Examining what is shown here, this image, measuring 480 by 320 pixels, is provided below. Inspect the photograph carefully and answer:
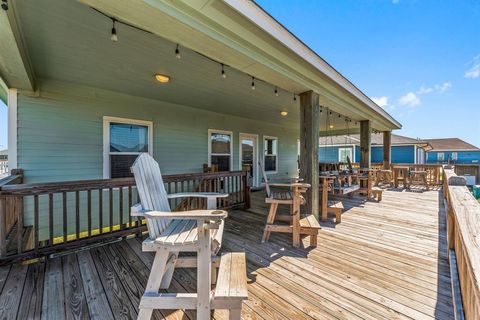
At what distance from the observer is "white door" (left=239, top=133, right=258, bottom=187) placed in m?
6.97

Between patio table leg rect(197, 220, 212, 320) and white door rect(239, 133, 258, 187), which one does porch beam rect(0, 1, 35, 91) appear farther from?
white door rect(239, 133, 258, 187)

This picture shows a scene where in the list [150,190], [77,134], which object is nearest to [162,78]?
[77,134]

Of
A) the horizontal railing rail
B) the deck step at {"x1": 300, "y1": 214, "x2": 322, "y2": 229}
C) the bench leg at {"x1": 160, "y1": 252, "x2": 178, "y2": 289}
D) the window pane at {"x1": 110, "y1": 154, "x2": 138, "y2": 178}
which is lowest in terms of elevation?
the bench leg at {"x1": 160, "y1": 252, "x2": 178, "y2": 289}

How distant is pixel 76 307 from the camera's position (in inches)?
61.7

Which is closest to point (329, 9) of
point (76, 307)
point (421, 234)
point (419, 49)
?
point (419, 49)

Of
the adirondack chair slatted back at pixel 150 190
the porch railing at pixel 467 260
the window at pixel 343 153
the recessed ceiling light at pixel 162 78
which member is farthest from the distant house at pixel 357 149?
the adirondack chair slatted back at pixel 150 190

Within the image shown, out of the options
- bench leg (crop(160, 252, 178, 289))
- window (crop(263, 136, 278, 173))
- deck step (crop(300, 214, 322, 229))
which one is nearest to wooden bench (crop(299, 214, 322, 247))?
deck step (crop(300, 214, 322, 229))

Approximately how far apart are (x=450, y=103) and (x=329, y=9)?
3340 centimetres

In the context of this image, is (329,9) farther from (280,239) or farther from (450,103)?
(450,103)

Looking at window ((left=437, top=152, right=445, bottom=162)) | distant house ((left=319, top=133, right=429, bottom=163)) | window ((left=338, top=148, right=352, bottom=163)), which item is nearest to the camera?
distant house ((left=319, top=133, right=429, bottom=163))

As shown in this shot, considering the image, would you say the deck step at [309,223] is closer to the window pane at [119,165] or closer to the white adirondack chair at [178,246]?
the white adirondack chair at [178,246]

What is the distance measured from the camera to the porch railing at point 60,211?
7.16 ft

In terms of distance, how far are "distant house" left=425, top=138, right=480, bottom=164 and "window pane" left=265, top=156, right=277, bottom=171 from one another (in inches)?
832

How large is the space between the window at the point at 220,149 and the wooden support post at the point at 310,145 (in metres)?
3.23
